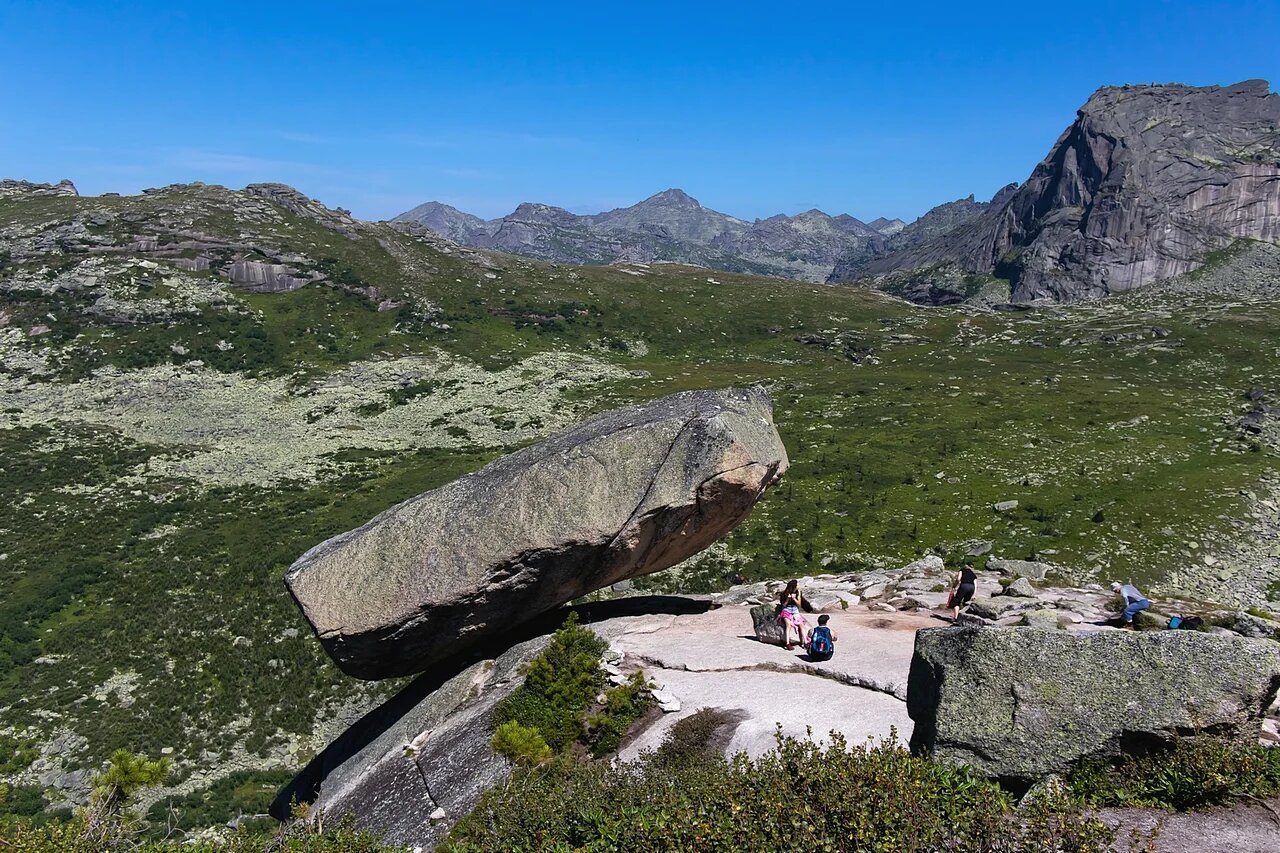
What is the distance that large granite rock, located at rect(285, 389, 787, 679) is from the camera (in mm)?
18391

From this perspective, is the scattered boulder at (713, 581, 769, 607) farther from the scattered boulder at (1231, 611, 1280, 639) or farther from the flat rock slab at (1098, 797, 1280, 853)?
the flat rock slab at (1098, 797, 1280, 853)

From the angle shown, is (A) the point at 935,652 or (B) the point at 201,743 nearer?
(A) the point at 935,652

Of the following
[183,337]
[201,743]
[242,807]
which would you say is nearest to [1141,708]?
[242,807]

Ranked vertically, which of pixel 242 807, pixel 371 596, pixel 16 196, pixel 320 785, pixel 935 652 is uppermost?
pixel 16 196

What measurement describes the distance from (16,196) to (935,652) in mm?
204940

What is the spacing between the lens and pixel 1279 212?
195500mm

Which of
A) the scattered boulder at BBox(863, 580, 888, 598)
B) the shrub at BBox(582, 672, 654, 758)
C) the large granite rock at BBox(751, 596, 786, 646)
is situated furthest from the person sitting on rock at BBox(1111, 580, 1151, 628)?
the shrub at BBox(582, 672, 654, 758)

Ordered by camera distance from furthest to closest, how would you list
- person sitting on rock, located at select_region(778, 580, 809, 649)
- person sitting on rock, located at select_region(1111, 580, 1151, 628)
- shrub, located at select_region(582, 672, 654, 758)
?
person sitting on rock, located at select_region(1111, 580, 1151, 628)
person sitting on rock, located at select_region(778, 580, 809, 649)
shrub, located at select_region(582, 672, 654, 758)

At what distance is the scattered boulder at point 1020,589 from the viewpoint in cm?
2300

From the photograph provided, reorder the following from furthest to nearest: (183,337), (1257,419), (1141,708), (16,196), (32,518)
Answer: (16,196), (183,337), (1257,419), (32,518), (1141,708)

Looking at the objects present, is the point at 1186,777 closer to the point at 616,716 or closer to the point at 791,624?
the point at 616,716

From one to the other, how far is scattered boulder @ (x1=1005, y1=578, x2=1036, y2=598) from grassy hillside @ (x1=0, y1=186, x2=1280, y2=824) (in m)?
9.70

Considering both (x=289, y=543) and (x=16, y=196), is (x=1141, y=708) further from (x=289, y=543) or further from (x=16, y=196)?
(x=16, y=196)

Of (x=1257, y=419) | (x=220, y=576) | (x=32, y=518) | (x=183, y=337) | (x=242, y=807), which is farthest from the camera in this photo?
(x=183, y=337)
